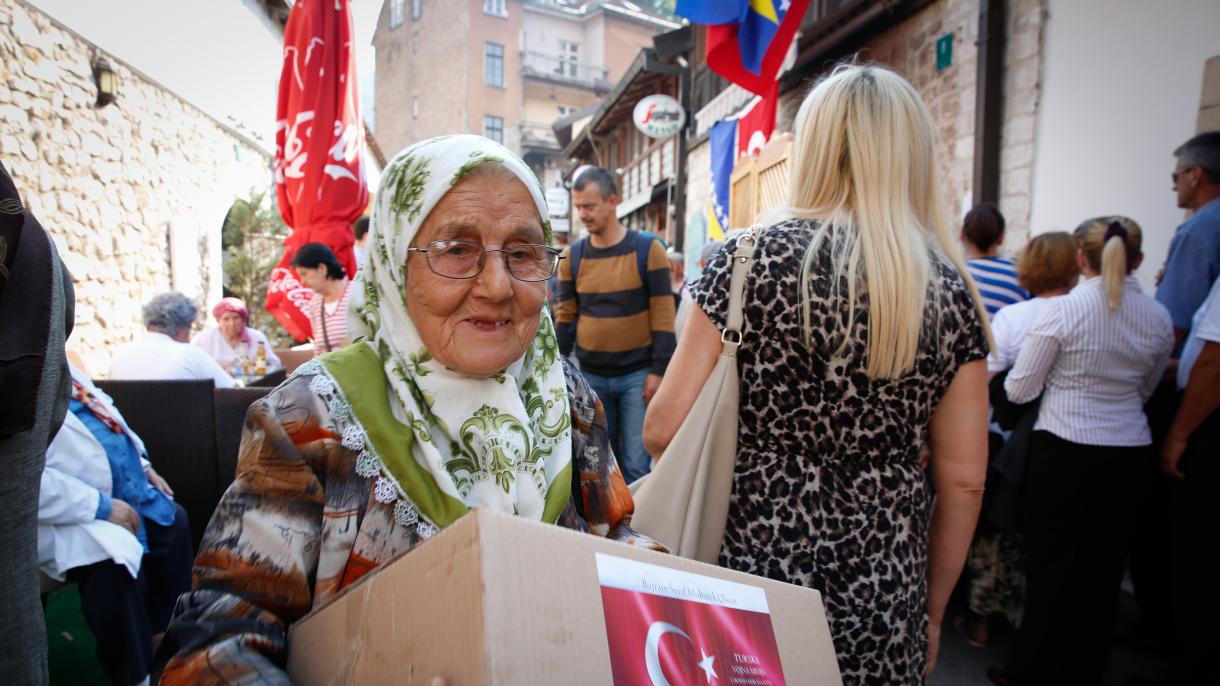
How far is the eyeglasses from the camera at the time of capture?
1.22 m

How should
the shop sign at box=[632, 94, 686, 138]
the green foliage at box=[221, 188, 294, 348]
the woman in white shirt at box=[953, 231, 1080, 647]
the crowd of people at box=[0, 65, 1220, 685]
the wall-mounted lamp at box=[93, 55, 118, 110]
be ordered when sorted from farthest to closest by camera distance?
the shop sign at box=[632, 94, 686, 138] < the green foliage at box=[221, 188, 294, 348] < the wall-mounted lamp at box=[93, 55, 118, 110] < the woman in white shirt at box=[953, 231, 1080, 647] < the crowd of people at box=[0, 65, 1220, 685]

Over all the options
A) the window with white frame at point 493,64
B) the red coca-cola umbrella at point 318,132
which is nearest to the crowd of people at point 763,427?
the red coca-cola umbrella at point 318,132

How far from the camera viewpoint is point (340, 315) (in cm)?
448

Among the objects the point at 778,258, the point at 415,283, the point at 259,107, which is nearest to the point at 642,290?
the point at 778,258

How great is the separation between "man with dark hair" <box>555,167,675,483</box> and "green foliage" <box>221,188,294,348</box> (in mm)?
6264

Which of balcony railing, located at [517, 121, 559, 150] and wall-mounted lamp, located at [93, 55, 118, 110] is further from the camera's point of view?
balcony railing, located at [517, 121, 559, 150]

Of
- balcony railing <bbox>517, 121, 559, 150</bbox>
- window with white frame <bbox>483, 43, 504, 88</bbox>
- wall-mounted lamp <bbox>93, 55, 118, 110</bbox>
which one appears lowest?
wall-mounted lamp <bbox>93, 55, 118, 110</bbox>

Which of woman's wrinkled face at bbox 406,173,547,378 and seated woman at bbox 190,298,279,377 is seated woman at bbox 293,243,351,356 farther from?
woman's wrinkled face at bbox 406,173,547,378

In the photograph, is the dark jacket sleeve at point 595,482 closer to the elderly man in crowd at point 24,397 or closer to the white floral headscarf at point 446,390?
the white floral headscarf at point 446,390

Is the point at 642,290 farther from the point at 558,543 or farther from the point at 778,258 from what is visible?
the point at 558,543

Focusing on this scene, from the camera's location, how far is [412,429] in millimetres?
1163

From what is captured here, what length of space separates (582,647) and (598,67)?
4586 cm

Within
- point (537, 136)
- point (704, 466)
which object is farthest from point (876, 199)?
point (537, 136)

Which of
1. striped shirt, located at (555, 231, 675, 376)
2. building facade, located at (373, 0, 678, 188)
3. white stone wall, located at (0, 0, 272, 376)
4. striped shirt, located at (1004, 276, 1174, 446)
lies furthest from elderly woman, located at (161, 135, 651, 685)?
building facade, located at (373, 0, 678, 188)
